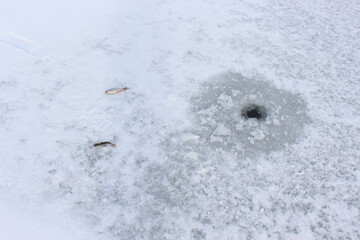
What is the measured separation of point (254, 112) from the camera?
1884 mm

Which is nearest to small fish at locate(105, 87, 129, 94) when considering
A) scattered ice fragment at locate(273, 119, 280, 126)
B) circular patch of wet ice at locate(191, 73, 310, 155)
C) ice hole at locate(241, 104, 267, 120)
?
circular patch of wet ice at locate(191, 73, 310, 155)

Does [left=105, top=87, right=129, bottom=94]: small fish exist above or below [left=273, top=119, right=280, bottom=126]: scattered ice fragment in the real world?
above

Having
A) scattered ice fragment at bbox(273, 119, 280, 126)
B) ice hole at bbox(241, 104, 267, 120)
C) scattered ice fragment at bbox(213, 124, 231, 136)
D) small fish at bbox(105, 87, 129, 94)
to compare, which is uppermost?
small fish at bbox(105, 87, 129, 94)

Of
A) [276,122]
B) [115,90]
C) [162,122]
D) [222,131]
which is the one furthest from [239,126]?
[115,90]

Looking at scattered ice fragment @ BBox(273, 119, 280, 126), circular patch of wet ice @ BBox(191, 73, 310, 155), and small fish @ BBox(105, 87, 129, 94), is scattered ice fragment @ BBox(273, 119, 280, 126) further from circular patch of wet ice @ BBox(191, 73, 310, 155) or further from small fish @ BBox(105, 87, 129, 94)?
small fish @ BBox(105, 87, 129, 94)

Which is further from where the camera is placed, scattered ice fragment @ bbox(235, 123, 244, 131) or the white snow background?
scattered ice fragment @ bbox(235, 123, 244, 131)

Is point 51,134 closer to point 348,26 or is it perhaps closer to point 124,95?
point 124,95

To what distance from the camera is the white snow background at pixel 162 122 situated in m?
1.47

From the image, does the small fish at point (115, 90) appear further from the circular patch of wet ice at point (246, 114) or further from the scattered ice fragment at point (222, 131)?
the scattered ice fragment at point (222, 131)

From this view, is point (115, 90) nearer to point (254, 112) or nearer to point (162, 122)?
point (162, 122)

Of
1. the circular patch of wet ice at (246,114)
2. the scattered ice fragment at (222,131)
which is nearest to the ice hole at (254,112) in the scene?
the circular patch of wet ice at (246,114)

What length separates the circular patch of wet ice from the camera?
174cm

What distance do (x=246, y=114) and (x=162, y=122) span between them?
0.49m

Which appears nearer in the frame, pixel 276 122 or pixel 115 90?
pixel 276 122
